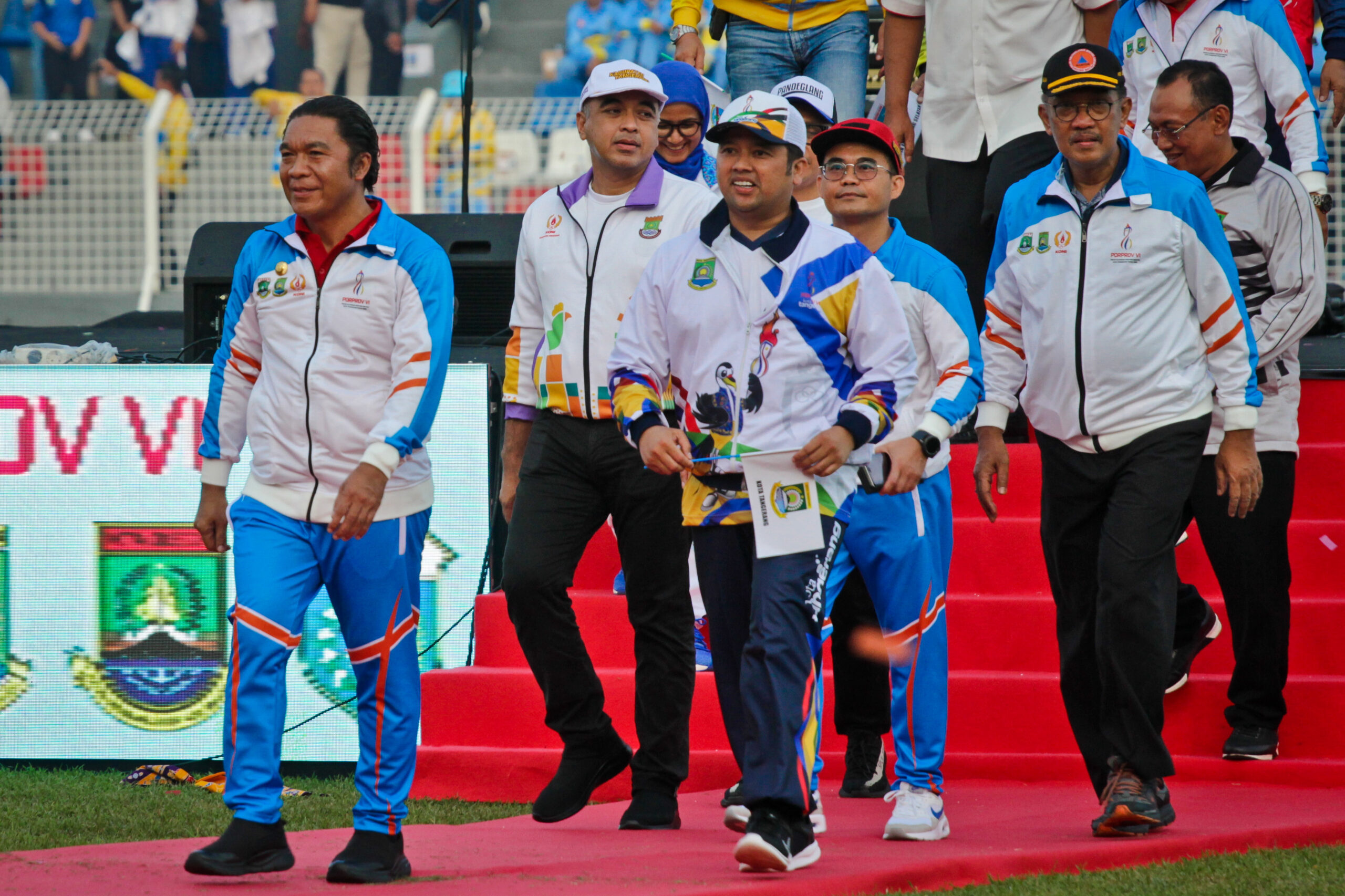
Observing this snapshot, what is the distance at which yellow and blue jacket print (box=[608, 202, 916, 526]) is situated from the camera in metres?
4.05

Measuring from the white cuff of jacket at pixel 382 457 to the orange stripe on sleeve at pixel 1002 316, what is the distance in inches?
72.7

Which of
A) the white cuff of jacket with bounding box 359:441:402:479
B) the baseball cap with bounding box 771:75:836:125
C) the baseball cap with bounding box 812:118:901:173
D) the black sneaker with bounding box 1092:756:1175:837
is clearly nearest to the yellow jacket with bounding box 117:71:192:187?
the baseball cap with bounding box 771:75:836:125

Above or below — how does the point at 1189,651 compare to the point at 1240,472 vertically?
below

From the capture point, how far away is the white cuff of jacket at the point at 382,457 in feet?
12.8

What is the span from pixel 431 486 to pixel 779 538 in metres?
0.89

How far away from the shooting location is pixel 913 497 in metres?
4.76

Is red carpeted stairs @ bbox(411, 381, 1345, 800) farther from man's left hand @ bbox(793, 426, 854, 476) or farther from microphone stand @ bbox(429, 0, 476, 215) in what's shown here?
microphone stand @ bbox(429, 0, 476, 215)

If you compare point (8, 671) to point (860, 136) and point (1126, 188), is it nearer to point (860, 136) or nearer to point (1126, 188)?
point (860, 136)

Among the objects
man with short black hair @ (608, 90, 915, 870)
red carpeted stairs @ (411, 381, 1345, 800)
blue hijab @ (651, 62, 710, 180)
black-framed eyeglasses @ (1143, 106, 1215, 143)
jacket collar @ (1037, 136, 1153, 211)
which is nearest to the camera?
man with short black hair @ (608, 90, 915, 870)

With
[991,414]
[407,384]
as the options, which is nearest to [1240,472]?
[991,414]

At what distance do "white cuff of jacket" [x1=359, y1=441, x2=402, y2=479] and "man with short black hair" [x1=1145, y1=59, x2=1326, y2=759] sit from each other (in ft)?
8.27

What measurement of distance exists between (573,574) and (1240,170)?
8.40 feet

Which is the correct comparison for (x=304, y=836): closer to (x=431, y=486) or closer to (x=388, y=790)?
(x=388, y=790)

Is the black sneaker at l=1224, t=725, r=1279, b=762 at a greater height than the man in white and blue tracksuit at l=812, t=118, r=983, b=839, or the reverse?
the man in white and blue tracksuit at l=812, t=118, r=983, b=839
